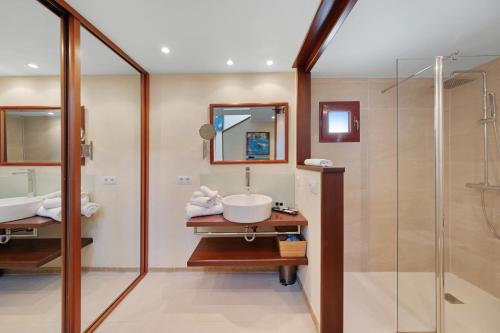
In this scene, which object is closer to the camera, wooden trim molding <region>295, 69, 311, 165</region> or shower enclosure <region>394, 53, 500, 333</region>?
shower enclosure <region>394, 53, 500, 333</region>

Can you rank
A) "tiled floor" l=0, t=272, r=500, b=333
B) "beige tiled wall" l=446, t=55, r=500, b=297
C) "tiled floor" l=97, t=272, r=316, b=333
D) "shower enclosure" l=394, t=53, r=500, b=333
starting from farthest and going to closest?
"beige tiled wall" l=446, t=55, r=500, b=297 → "shower enclosure" l=394, t=53, r=500, b=333 → "tiled floor" l=97, t=272, r=316, b=333 → "tiled floor" l=0, t=272, r=500, b=333

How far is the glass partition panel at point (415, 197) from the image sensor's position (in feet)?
5.30

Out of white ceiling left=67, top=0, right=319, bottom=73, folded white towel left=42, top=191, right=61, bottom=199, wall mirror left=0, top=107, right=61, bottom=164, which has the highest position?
white ceiling left=67, top=0, right=319, bottom=73

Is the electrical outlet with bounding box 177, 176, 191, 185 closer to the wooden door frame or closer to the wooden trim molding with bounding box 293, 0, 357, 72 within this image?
the wooden door frame

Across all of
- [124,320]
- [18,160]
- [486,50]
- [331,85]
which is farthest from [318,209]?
[486,50]

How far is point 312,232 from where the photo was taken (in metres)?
1.54

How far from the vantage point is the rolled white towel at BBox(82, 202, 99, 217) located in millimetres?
1565

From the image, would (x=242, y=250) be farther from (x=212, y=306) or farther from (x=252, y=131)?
(x=252, y=131)

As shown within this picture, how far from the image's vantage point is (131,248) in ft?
6.95

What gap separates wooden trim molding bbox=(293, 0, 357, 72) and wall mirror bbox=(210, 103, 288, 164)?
536 mm

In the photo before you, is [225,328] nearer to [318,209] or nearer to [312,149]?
[318,209]

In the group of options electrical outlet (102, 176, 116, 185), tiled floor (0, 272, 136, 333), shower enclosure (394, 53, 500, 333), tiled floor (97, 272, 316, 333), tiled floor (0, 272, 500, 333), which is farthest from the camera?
electrical outlet (102, 176, 116, 185)

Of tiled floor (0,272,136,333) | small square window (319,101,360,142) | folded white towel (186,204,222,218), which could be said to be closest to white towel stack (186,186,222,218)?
folded white towel (186,204,222,218)

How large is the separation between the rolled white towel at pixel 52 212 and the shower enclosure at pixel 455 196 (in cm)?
261
